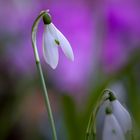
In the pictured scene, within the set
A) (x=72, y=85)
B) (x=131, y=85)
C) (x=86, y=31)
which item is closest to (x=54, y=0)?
(x=86, y=31)

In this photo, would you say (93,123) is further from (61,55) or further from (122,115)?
(61,55)

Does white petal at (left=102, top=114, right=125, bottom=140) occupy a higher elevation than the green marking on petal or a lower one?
lower

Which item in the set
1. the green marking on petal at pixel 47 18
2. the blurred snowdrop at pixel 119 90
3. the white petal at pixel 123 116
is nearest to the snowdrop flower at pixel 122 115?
the white petal at pixel 123 116

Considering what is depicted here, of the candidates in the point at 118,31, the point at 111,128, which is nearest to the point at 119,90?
the point at 118,31

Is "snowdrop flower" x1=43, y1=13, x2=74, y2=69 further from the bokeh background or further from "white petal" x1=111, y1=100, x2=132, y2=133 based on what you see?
the bokeh background

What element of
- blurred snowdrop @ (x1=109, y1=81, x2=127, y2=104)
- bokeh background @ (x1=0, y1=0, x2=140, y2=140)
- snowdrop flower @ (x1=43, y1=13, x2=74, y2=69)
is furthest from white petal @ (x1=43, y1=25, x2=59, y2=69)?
blurred snowdrop @ (x1=109, y1=81, x2=127, y2=104)
